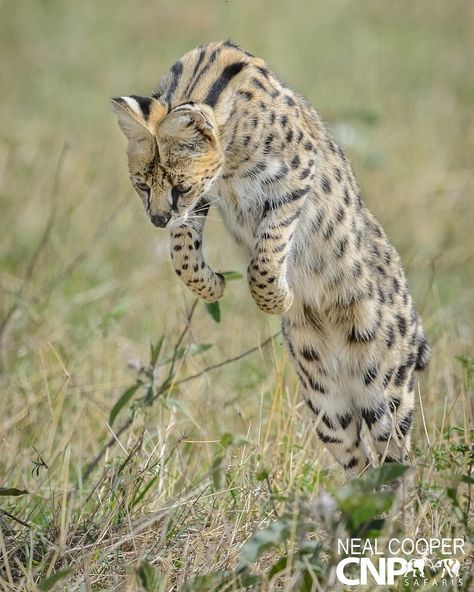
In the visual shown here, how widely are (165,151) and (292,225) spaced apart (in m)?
0.75

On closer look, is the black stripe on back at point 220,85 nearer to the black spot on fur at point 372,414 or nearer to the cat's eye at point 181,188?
the cat's eye at point 181,188

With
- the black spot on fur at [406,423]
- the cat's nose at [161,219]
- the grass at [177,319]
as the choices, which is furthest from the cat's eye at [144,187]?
the black spot on fur at [406,423]

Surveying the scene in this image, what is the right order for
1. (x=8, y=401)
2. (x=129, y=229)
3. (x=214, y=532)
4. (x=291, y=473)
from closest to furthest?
(x=214, y=532), (x=291, y=473), (x=8, y=401), (x=129, y=229)

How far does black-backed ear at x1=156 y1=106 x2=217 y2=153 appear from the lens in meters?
4.30

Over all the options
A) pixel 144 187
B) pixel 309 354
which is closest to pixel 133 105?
pixel 144 187

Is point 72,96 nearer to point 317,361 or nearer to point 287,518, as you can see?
point 317,361

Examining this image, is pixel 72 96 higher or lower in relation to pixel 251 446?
higher

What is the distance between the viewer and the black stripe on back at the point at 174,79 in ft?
15.6

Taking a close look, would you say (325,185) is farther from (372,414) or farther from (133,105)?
(133,105)

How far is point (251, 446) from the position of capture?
16.2 feet

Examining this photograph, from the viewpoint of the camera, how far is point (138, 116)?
4.34 m

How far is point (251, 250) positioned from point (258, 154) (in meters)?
0.46

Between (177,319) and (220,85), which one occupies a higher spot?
(220,85)

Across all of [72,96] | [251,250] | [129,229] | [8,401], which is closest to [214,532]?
[251,250]
